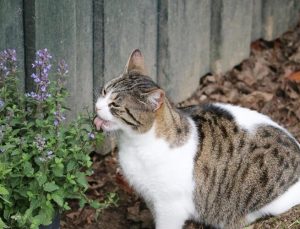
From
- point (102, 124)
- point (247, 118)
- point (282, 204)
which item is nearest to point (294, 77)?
point (247, 118)

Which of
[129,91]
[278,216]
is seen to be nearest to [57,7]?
[129,91]

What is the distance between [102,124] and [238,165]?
916mm

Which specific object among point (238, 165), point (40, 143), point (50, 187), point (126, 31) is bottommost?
point (238, 165)

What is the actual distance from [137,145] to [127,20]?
1.38 meters

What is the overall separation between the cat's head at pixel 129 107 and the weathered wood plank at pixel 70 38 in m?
0.57

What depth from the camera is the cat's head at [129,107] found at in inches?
177

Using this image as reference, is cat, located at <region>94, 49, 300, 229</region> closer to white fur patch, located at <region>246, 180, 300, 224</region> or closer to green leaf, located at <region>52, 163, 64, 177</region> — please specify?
white fur patch, located at <region>246, 180, 300, 224</region>

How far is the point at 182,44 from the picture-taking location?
21.0 feet

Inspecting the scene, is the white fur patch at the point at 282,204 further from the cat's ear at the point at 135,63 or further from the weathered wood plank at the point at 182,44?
the weathered wood plank at the point at 182,44

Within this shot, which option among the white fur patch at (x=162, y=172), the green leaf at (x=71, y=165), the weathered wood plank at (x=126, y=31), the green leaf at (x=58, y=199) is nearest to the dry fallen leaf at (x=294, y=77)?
the weathered wood plank at (x=126, y=31)

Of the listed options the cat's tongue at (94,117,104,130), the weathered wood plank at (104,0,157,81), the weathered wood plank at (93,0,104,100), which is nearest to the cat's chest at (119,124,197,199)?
the cat's tongue at (94,117,104,130)

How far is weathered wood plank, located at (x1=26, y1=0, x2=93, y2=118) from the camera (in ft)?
16.3

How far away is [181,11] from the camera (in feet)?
20.7

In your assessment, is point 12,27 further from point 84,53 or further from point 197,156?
point 197,156
